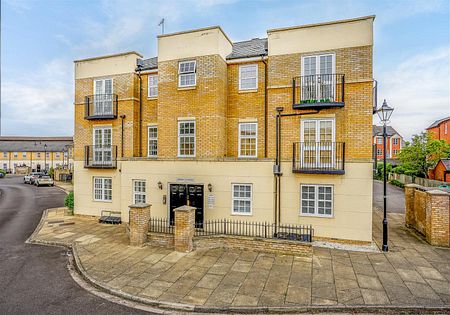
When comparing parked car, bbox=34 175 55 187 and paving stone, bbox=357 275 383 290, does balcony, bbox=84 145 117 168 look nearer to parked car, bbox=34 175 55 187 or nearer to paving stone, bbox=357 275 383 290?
paving stone, bbox=357 275 383 290

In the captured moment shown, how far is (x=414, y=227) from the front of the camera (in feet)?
42.3

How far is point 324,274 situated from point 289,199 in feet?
13.4

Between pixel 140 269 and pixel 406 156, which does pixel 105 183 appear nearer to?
pixel 140 269

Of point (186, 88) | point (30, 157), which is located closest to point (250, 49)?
point (186, 88)

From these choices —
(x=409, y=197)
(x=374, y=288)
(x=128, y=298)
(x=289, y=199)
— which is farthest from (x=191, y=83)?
(x=409, y=197)

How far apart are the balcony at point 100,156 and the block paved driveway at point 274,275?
5.44 metres

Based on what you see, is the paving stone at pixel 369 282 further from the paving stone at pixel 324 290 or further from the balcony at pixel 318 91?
the balcony at pixel 318 91

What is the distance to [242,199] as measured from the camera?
11.8 metres

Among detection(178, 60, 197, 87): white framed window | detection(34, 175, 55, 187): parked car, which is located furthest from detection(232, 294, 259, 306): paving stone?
detection(34, 175, 55, 187): parked car

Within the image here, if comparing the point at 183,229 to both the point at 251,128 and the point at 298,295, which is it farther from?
the point at 251,128

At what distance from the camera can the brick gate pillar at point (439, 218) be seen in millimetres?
10312

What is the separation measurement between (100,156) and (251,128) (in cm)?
945

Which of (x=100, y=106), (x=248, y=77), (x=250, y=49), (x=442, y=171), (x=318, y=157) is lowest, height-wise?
(x=442, y=171)

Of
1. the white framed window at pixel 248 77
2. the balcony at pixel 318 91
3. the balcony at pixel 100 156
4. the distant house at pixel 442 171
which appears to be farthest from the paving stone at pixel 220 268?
the distant house at pixel 442 171
